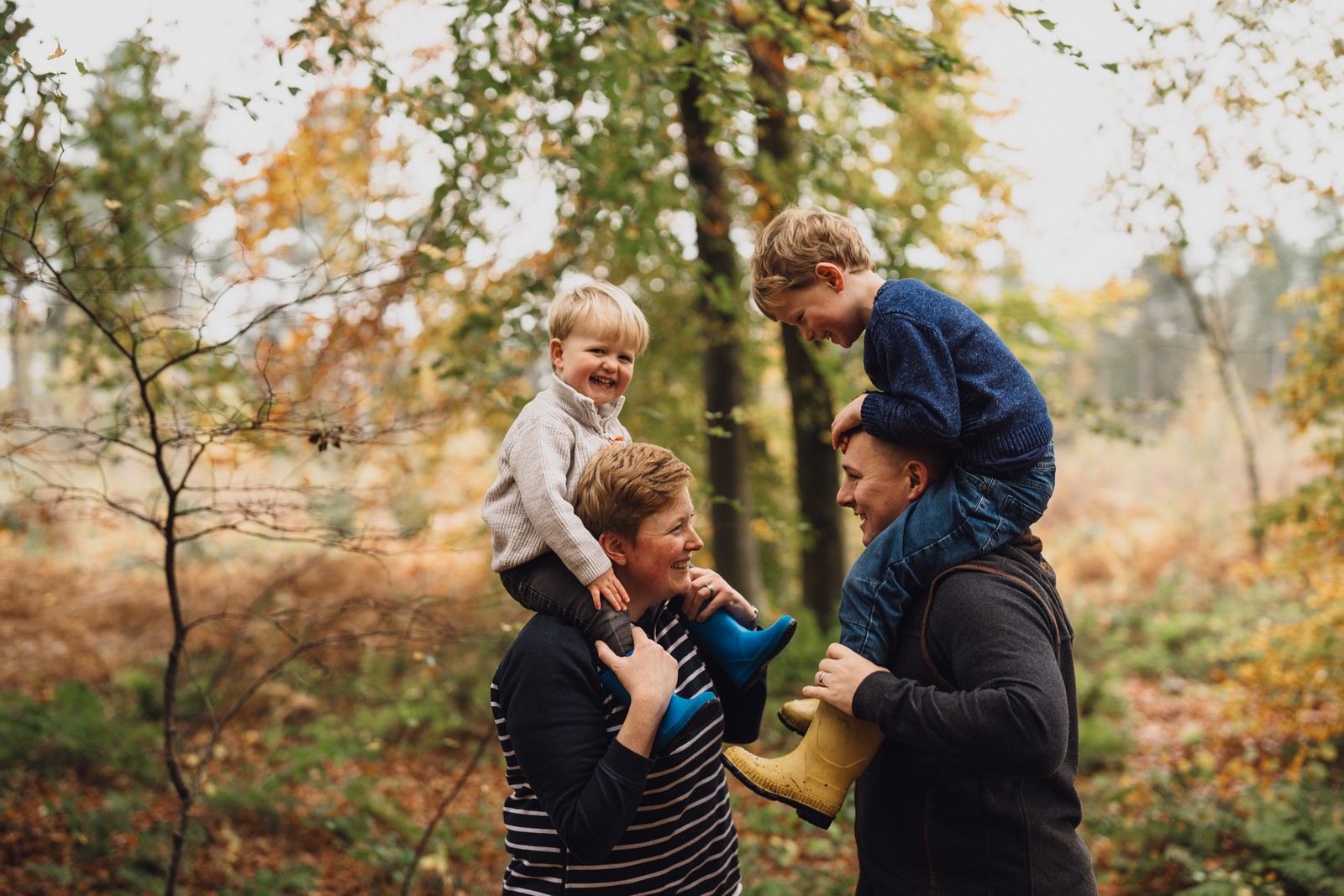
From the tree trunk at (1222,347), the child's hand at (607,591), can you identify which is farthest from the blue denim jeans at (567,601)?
the tree trunk at (1222,347)

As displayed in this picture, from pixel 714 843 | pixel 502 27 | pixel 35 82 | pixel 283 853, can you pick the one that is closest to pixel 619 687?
pixel 714 843

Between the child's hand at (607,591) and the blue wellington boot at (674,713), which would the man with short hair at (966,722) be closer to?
the blue wellington boot at (674,713)

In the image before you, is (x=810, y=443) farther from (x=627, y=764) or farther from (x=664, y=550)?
(x=627, y=764)

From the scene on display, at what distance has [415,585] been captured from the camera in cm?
1186

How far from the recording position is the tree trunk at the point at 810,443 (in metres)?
7.24

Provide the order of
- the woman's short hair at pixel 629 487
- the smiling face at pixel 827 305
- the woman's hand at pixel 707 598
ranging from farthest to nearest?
the woman's hand at pixel 707 598 → the smiling face at pixel 827 305 → the woman's short hair at pixel 629 487

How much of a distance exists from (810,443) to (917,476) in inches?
237

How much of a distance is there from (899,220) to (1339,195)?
2.54 meters

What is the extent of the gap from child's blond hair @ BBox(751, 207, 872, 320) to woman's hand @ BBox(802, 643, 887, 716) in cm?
83

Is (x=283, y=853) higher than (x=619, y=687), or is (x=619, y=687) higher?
(x=619, y=687)

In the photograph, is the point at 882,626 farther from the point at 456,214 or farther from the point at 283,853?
the point at 283,853

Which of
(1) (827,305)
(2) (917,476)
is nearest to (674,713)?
(2) (917,476)

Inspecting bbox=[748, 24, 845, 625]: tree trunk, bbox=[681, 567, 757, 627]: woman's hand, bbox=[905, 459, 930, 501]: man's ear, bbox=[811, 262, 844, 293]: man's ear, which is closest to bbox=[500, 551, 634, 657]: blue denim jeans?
bbox=[681, 567, 757, 627]: woman's hand

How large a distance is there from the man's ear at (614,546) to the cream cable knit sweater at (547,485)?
4 cm
